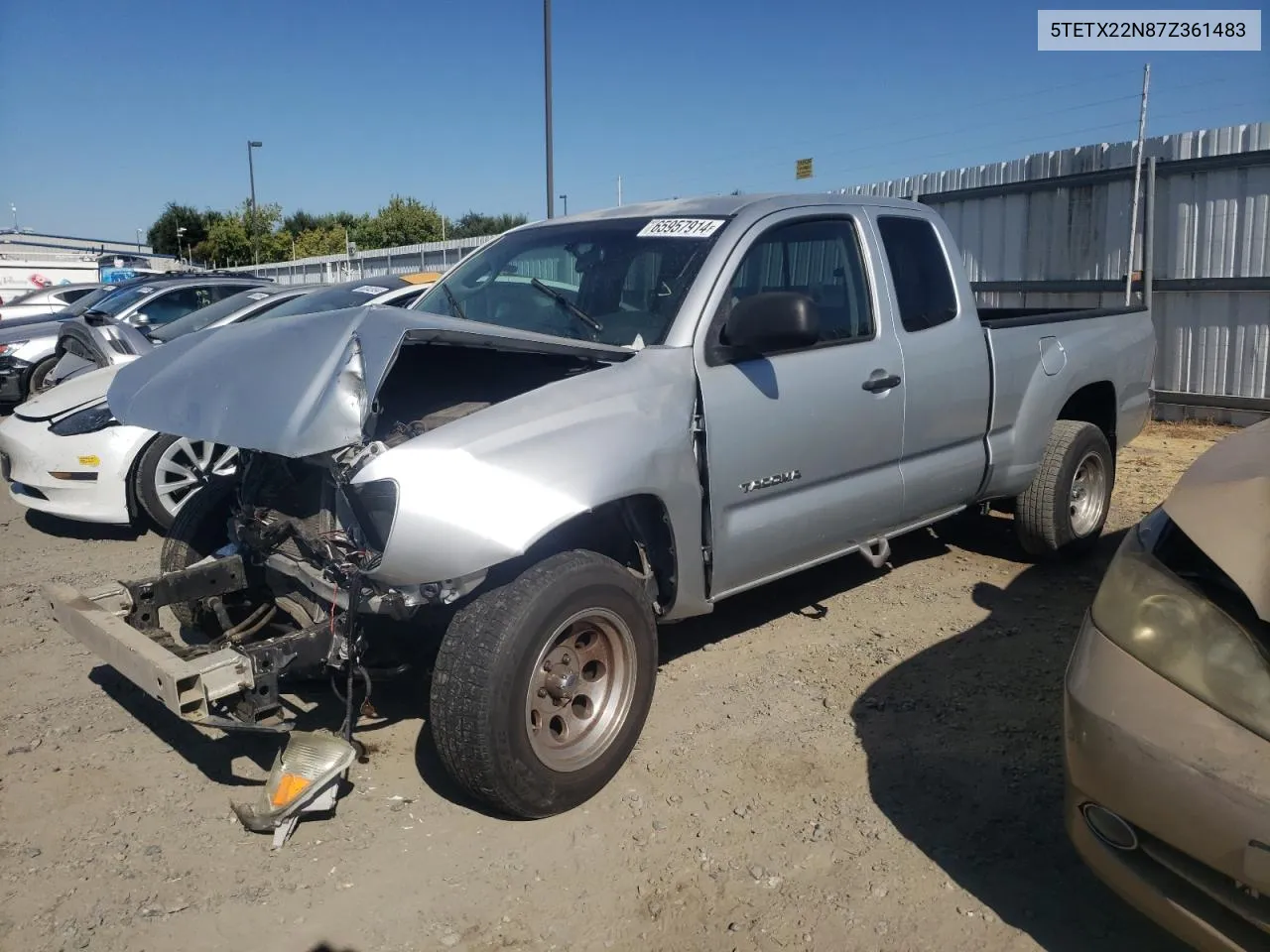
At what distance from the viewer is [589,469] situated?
335cm

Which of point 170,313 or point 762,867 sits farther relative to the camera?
point 170,313

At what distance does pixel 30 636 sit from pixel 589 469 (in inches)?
137

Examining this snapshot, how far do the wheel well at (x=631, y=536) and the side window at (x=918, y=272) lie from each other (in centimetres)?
173

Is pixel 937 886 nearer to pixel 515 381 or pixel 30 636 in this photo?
pixel 515 381

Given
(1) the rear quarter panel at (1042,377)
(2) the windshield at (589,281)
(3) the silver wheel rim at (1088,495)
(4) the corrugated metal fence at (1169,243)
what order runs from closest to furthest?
(2) the windshield at (589,281)
(1) the rear quarter panel at (1042,377)
(3) the silver wheel rim at (1088,495)
(4) the corrugated metal fence at (1169,243)

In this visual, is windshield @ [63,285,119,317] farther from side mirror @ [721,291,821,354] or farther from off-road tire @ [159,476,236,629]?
side mirror @ [721,291,821,354]

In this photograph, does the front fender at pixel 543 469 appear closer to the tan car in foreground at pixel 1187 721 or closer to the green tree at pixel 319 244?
the tan car in foreground at pixel 1187 721

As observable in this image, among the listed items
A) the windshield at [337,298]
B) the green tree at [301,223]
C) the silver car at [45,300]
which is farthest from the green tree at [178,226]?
the windshield at [337,298]

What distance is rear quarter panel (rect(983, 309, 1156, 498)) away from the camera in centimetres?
524

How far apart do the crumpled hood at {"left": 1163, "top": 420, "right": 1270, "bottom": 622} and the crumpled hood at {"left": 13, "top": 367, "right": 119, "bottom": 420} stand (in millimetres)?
6193

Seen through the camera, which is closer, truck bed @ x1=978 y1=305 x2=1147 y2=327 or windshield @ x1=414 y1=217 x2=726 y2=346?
windshield @ x1=414 y1=217 x2=726 y2=346

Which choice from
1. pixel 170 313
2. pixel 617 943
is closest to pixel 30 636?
pixel 617 943

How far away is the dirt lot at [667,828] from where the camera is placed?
2.88 m

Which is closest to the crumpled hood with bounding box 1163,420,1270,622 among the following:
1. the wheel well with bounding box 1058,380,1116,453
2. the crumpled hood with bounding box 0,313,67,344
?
the wheel well with bounding box 1058,380,1116,453
